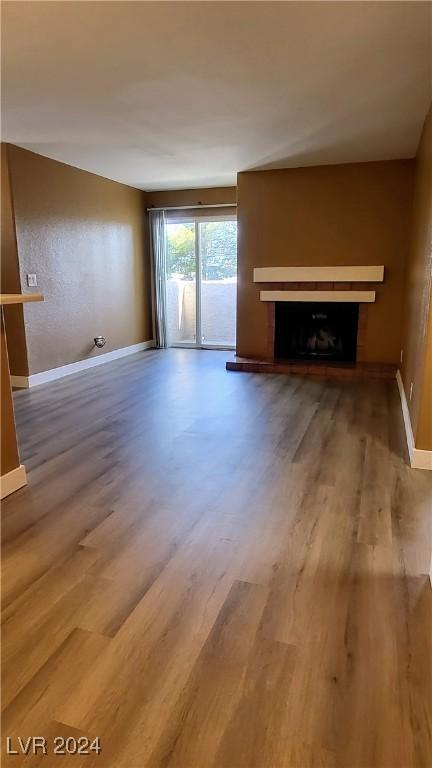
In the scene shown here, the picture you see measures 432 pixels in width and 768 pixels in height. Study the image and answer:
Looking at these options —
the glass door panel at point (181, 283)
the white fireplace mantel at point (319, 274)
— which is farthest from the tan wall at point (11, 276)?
the glass door panel at point (181, 283)

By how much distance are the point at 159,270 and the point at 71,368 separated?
241cm

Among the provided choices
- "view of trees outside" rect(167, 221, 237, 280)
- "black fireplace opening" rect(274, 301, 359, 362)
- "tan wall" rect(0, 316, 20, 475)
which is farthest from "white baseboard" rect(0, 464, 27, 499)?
"view of trees outside" rect(167, 221, 237, 280)

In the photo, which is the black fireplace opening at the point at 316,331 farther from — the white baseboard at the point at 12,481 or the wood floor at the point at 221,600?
the white baseboard at the point at 12,481

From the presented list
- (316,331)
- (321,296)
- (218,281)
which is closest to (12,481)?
(321,296)

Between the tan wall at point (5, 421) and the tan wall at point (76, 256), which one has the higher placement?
the tan wall at point (76, 256)

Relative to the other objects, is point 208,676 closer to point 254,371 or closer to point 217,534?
point 217,534

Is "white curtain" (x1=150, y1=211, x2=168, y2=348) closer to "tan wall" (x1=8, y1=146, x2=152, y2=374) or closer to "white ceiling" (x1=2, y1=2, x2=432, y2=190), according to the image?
"tan wall" (x1=8, y1=146, x2=152, y2=374)

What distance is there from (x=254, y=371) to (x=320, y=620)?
4.13 meters

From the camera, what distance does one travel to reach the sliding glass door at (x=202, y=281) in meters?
7.00

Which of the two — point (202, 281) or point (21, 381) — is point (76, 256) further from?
point (202, 281)

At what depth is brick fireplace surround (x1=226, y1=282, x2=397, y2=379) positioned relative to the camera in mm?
5286

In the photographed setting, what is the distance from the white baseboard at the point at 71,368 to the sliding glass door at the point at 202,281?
Result: 0.78 metres

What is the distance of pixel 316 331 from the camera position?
5.94 meters

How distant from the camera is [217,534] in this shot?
6.86ft
